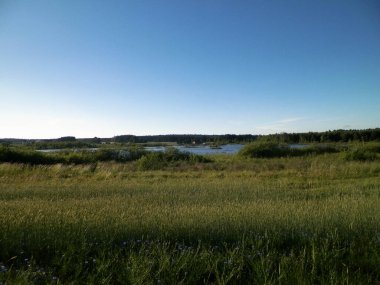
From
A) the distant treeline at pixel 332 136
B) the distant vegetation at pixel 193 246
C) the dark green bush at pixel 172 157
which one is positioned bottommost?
the dark green bush at pixel 172 157

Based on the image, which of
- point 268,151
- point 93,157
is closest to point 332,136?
point 268,151

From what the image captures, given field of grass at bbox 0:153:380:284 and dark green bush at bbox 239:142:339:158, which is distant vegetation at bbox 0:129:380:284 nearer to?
field of grass at bbox 0:153:380:284

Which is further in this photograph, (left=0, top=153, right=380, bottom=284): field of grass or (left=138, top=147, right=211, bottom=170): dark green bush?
(left=138, top=147, right=211, bottom=170): dark green bush

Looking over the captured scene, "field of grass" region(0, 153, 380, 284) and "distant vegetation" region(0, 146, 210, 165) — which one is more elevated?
"field of grass" region(0, 153, 380, 284)

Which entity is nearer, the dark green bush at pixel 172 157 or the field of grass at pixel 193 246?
the field of grass at pixel 193 246

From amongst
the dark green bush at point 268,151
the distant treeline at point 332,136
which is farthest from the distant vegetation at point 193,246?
the distant treeline at point 332,136

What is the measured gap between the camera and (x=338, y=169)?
26.4 m

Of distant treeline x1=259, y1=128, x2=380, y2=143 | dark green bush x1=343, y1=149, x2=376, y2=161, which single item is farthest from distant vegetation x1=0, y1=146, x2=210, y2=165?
distant treeline x1=259, y1=128, x2=380, y2=143

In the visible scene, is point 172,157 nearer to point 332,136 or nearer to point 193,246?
point 193,246

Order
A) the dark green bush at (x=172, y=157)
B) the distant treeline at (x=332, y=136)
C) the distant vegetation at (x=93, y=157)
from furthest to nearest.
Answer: the distant treeline at (x=332, y=136)
the dark green bush at (x=172, y=157)
the distant vegetation at (x=93, y=157)

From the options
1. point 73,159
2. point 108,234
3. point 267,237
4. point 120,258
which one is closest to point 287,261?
point 267,237

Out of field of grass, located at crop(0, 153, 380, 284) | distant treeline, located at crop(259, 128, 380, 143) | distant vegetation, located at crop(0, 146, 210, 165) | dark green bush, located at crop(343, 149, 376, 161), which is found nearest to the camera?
field of grass, located at crop(0, 153, 380, 284)

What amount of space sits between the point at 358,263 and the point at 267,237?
4.46ft

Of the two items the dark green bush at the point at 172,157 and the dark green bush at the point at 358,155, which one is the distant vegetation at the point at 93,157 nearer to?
the dark green bush at the point at 172,157
